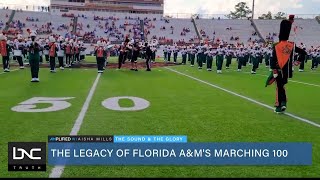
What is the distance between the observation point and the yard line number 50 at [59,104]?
9047 mm

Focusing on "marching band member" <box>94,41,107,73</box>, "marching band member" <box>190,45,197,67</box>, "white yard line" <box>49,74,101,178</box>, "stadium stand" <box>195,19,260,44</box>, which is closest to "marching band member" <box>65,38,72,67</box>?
"marching band member" <box>94,41,107,73</box>

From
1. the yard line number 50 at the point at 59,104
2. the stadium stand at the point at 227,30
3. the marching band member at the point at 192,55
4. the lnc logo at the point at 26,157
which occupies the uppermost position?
the stadium stand at the point at 227,30

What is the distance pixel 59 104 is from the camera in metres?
9.83

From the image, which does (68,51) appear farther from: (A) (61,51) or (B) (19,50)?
(B) (19,50)

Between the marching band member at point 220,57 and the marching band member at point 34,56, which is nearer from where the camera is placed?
the marching band member at point 34,56

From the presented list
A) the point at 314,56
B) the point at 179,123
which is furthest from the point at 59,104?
the point at 314,56

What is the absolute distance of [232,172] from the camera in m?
4.85

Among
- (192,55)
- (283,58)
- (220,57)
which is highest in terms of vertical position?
(283,58)

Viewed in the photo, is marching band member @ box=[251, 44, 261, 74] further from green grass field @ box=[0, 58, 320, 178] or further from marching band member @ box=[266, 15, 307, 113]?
marching band member @ box=[266, 15, 307, 113]

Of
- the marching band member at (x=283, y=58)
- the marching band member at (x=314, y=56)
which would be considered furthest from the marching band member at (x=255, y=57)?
the marching band member at (x=283, y=58)

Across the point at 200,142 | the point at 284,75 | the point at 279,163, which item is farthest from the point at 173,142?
the point at 284,75

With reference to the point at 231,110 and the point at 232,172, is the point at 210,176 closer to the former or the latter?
the point at 232,172

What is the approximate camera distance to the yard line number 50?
29.7ft

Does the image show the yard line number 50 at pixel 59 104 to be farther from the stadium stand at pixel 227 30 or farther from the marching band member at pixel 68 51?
the stadium stand at pixel 227 30
